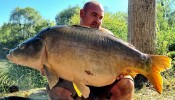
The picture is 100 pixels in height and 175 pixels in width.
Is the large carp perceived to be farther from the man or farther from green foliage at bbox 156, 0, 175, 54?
green foliage at bbox 156, 0, 175, 54

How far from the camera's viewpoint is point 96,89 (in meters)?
3.35

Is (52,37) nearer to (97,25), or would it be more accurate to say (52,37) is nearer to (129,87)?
(97,25)

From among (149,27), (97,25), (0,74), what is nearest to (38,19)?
(0,74)

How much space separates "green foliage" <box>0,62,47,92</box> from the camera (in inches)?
332

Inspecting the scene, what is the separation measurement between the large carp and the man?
354 mm

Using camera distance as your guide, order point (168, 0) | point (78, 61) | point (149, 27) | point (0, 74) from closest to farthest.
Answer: point (78, 61)
point (149, 27)
point (0, 74)
point (168, 0)

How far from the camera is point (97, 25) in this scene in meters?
3.34

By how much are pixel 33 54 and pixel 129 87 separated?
99 centimetres

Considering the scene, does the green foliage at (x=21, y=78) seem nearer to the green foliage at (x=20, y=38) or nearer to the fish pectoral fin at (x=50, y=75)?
the green foliage at (x=20, y=38)

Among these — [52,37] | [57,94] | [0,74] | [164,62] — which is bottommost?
[0,74]

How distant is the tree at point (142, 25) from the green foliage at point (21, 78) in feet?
9.70

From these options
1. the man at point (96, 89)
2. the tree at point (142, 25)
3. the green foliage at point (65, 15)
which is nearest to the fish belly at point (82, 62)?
the man at point (96, 89)

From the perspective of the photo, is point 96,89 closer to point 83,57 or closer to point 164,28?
point 83,57

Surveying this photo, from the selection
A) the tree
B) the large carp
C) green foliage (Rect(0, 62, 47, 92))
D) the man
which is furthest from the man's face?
green foliage (Rect(0, 62, 47, 92))
